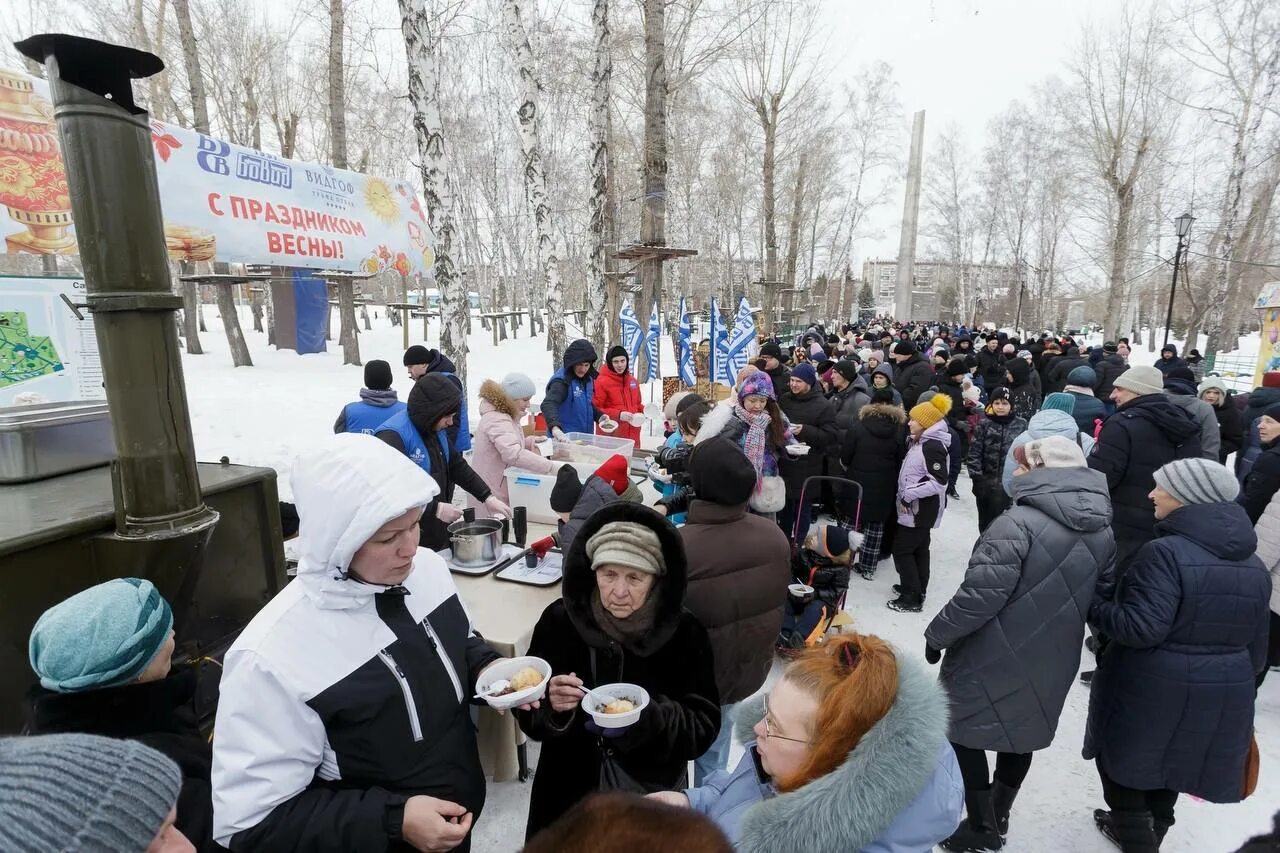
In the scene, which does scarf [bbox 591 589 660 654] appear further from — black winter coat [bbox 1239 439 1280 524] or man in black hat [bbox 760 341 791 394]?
man in black hat [bbox 760 341 791 394]

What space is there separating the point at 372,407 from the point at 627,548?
139 inches

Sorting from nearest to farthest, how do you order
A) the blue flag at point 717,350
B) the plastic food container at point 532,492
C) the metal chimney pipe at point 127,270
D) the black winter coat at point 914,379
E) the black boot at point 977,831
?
1. the metal chimney pipe at point 127,270
2. the black boot at point 977,831
3. the plastic food container at point 532,492
4. the black winter coat at point 914,379
5. the blue flag at point 717,350

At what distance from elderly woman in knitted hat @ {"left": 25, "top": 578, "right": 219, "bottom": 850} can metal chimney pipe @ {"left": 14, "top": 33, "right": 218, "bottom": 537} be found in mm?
584

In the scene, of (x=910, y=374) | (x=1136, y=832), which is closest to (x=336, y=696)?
(x=1136, y=832)

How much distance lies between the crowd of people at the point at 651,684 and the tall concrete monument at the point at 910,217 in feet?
Answer: 134

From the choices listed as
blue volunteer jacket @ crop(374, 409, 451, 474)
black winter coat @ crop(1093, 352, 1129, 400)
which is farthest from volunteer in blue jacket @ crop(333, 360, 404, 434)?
black winter coat @ crop(1093, 352, 1129, 400)

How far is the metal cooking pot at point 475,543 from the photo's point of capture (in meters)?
3.35

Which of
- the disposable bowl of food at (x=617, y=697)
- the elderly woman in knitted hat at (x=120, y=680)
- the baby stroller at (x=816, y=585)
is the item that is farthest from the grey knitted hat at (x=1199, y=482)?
the elderly woman in knitted hat at (x=120, y=680)

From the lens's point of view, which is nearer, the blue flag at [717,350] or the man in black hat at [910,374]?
the man in black hat at [910,374]

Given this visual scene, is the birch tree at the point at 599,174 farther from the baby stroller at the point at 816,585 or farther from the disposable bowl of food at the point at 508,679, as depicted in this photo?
the disposable bowl of food at the point at 508,679

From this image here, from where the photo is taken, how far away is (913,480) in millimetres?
5121

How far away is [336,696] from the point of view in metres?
1.41

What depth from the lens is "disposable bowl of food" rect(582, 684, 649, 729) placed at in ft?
5.30

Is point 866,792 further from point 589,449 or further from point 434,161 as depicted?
point 434,161
